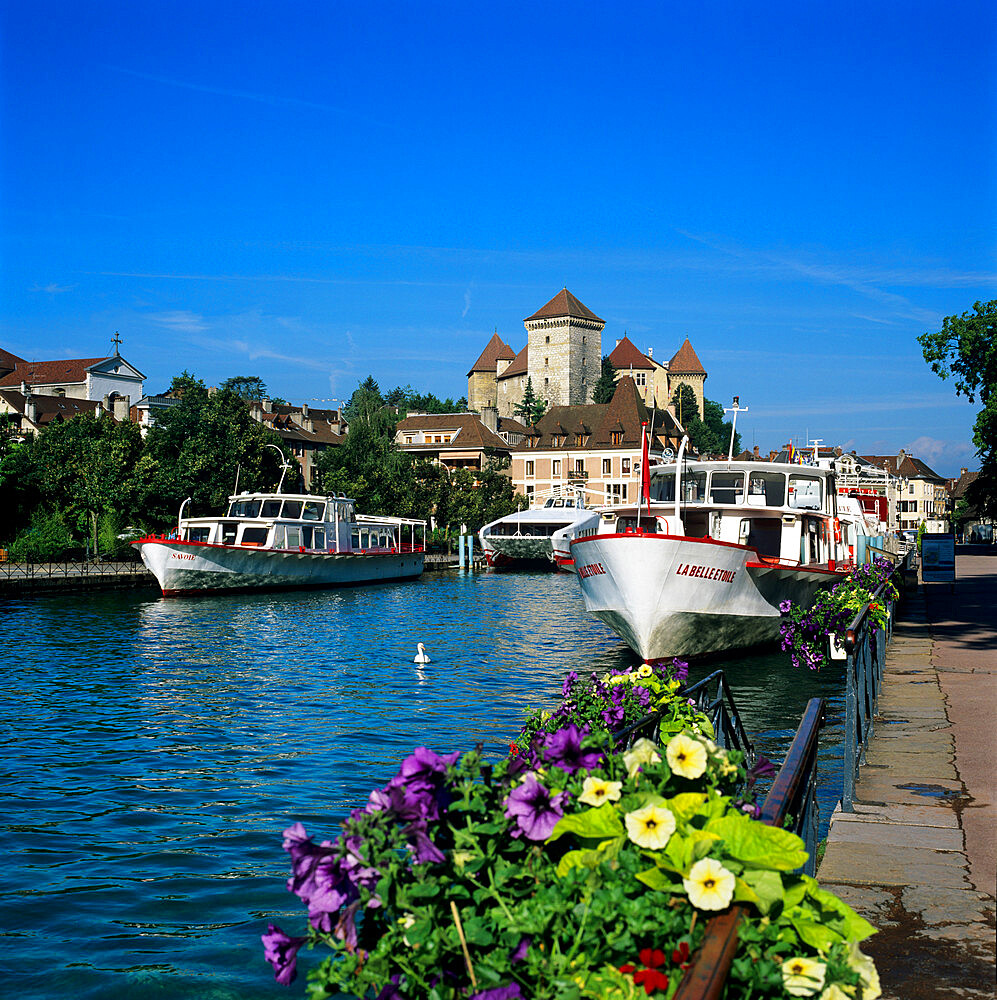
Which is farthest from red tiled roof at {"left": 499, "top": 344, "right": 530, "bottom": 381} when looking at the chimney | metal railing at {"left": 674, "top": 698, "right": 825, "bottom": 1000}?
metal railing at {"left": 674, "top": 698, "right": 825, "bottom": 1000}

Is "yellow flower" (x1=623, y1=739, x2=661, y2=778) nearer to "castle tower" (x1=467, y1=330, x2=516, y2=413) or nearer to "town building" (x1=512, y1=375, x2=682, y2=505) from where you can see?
"town building" (x1=512, y1=375, x2=682, y2=505)

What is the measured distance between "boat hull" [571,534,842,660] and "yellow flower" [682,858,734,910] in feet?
57.8

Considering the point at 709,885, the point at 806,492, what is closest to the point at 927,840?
the point at 709,885

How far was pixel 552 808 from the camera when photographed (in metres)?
2.98

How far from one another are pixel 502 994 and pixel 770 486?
25.3 m

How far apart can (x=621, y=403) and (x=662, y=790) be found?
112242 mm

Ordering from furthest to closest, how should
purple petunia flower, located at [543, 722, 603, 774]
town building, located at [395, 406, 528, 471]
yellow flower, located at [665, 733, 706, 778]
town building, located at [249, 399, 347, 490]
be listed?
town building, located at [395, 406, 528, 471] < town building, located at [249, 399, 347, 490] < purple petunia flower, located at [543, 722, 603, 774] < yellow flower, located at [665, 733, 706, 778]

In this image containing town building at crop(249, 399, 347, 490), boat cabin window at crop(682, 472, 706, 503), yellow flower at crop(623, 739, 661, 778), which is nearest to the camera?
yellow flower at crop(623, 739, 661, 778)

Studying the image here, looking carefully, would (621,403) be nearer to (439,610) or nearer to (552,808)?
(439,610)

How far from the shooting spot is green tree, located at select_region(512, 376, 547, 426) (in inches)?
5876

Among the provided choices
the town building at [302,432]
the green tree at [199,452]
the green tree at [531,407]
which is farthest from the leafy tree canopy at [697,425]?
the green tree at [199,452]

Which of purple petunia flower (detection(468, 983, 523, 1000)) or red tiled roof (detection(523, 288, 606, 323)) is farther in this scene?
red tiled roof (detection(523, 288, 606, 323))

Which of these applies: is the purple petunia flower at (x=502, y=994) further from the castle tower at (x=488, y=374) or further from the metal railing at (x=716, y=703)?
the castle tower at (x=488, y=374)

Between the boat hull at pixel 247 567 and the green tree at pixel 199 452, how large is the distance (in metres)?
12.3
